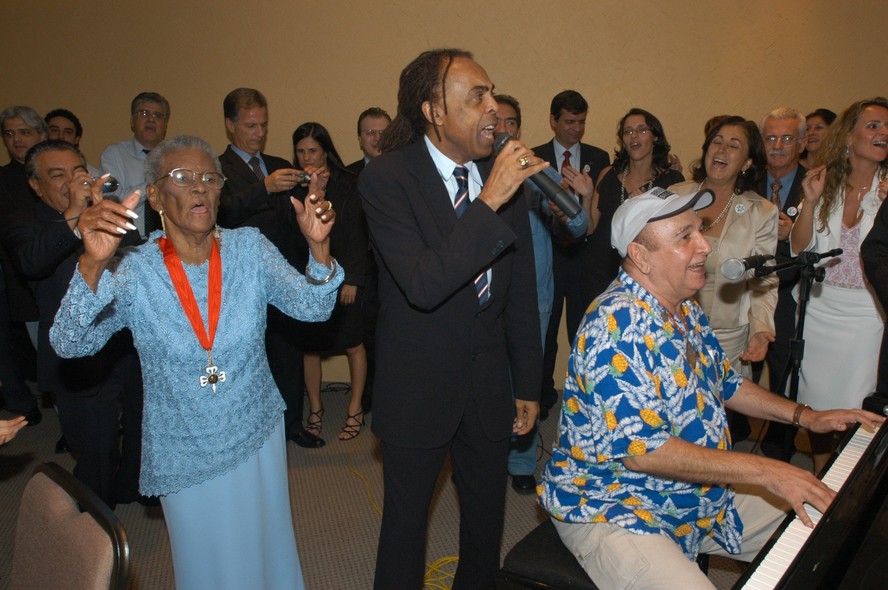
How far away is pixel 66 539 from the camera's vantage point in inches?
53.9

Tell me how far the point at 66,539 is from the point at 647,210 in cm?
167

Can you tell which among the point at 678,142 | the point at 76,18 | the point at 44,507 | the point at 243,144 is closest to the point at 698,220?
the point at 44,507

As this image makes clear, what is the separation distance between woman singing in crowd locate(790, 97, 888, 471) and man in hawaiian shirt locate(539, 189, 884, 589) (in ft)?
4.23

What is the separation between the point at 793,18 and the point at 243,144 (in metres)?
4.06

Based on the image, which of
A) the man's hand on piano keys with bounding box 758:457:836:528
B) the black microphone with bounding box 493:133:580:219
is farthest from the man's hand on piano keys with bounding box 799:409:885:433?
the black microphone with bounding box 493:133:580:219

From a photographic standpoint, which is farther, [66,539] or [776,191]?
[776,191]

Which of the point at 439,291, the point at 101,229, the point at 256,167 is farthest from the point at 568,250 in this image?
the point at 101,229

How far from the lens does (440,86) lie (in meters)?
1.92

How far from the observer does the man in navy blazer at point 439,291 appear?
5.96 feet

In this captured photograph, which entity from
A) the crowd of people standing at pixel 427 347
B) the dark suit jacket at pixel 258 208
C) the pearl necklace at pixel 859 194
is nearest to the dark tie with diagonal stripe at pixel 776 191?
the pearl necklace at pixel 859 194

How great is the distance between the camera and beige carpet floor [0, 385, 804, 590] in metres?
2.88

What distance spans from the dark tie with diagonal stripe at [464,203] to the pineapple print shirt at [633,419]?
0.32 m

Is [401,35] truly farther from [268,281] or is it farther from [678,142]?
[268,281]

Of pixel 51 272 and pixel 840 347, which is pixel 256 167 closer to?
pixel 51 272
